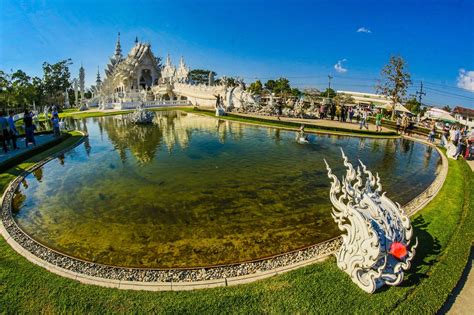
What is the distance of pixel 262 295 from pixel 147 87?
66763 millimetres

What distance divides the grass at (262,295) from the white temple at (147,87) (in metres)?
36.4

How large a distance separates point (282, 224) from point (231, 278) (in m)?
2.89

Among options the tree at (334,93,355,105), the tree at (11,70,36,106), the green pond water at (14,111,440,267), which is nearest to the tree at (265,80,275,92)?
the tree at (334,93,355,105)

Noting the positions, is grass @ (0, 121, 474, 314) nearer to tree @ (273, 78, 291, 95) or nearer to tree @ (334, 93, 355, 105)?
tree @ (334, 93, 355, 105)

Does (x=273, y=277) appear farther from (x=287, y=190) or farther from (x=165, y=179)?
(x=165, y=179)

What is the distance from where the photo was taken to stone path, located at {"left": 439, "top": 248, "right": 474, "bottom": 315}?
466cm

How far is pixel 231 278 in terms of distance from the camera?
5.37 m

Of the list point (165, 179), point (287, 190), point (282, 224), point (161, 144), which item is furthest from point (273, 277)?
point (161, 144)

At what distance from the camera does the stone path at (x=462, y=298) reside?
466cm

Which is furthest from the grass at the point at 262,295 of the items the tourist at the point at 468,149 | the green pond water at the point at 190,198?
the tourist at the point at 468,149

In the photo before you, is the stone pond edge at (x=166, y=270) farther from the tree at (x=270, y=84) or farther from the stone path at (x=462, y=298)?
the tree at (x=270, y=84)

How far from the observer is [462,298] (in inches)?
194

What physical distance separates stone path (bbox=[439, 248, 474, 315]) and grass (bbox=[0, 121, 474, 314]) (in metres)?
0.15

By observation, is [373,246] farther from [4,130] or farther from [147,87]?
[147,87]
